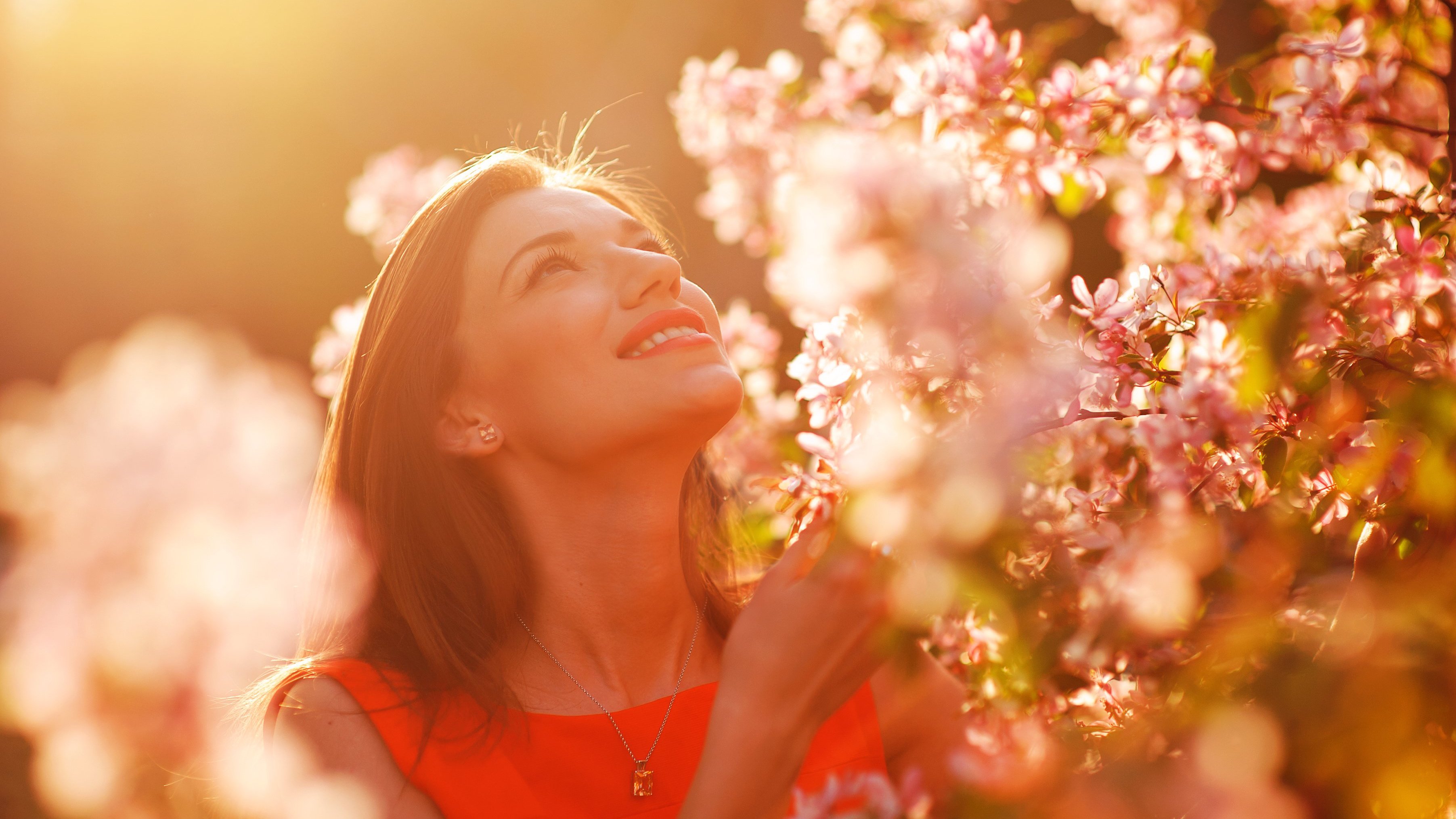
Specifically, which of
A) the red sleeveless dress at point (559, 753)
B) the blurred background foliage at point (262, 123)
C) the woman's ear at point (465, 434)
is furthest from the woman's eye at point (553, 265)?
the blurred background foliage at point (262, 123)

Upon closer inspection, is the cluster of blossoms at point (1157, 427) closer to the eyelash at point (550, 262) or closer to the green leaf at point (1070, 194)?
the green leaf at point (1070, 194)

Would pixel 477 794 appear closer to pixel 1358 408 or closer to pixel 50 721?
pixel 1358 408

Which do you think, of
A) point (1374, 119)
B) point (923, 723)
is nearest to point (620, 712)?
point (923, 723)

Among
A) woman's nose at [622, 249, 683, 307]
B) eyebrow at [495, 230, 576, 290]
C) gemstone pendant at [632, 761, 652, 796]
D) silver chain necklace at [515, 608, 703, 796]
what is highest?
eyebrow at [495, 230, 576, 290]

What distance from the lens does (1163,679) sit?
1346mm

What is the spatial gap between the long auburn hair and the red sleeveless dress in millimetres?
102

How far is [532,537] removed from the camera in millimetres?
2322

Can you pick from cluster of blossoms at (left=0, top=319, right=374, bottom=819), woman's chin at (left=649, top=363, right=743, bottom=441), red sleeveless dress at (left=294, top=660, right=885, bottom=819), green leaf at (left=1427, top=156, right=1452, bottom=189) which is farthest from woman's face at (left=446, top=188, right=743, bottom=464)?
cluster of blossoms at (left=0, top=319, right=374, bottom=819)

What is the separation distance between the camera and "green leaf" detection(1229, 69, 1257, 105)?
5.65 ft

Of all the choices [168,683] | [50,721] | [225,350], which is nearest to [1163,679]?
[168,683]

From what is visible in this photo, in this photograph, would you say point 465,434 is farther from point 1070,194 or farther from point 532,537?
point 1070,194

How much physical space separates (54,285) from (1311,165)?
6018 millimetres

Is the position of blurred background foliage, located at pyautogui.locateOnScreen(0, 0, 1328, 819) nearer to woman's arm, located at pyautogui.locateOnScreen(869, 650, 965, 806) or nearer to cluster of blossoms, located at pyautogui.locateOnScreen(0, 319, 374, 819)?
cluster of blossoms, located at pyautogui.locateOnScreen(0, 319, 374, 819)

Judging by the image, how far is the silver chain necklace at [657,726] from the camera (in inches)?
83.0
